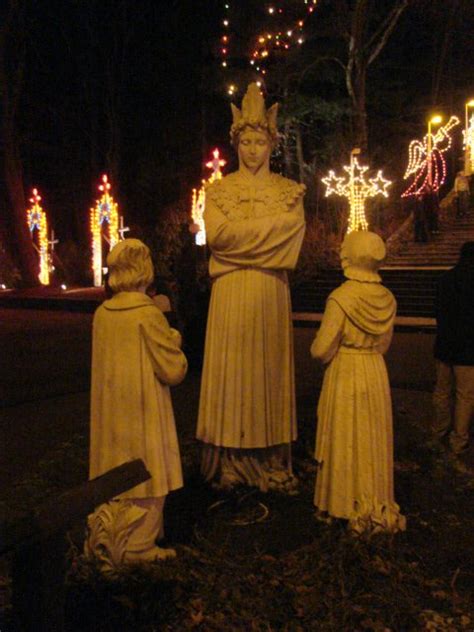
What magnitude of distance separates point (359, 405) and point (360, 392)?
0.26 ft

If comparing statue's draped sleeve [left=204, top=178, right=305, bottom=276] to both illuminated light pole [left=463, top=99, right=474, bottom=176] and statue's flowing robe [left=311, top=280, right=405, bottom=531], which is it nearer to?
statue's flowing robe [left=311, top=280, right=405, bottom=531]

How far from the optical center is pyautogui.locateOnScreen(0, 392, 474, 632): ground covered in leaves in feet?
11.2

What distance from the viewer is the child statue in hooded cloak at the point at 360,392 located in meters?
4.08

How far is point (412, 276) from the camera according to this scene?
19344mm

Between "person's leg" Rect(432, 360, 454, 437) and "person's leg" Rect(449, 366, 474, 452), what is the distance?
0.19 m

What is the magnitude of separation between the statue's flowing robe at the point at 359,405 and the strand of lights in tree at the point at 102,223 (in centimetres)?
2522

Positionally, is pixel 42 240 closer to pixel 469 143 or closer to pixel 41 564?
pixel 469 143

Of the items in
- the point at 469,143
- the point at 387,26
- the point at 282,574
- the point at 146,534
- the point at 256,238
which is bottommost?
the point at 282,574

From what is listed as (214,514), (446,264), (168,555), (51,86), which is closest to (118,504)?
(168,555)

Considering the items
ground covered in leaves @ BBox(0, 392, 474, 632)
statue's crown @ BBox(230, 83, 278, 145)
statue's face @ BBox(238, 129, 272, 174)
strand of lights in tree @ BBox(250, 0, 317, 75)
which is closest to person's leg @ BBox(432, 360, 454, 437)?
ground covered in leaves @ BBox(0, 392, 474, 632)

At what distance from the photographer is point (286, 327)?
493cm

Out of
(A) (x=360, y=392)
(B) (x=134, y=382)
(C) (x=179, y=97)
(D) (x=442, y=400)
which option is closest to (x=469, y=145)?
(C) (x=179, y=97)

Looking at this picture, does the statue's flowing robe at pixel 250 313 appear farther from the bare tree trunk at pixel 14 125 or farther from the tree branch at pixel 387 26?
the bare tree trunk at pixel 14 125

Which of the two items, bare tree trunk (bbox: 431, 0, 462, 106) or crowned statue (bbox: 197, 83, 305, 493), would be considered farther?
bare tree trunk (bbox: 431, 0, 462, 106)
